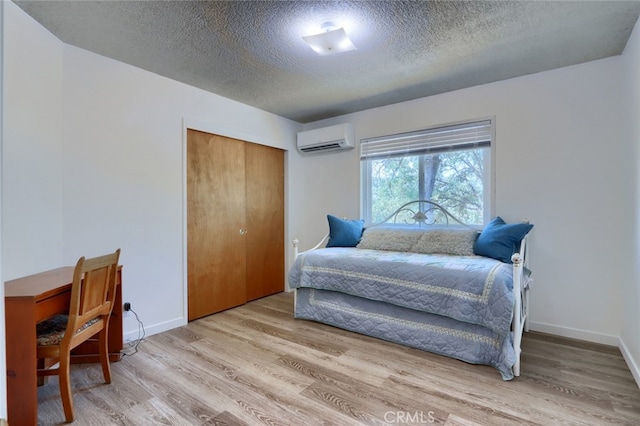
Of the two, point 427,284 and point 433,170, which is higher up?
point 433,170

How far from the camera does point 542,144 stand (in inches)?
109

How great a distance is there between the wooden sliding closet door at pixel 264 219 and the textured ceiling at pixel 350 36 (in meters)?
1.04

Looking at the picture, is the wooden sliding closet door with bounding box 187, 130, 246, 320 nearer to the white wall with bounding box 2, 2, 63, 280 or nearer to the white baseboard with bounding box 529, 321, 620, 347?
the white wall with bounding box 2, 2, 63, 280

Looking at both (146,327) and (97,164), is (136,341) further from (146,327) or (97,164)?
(97,164)

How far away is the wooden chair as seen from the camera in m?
1.63

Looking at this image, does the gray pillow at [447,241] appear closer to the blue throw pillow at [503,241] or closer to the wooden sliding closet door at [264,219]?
the blue throw pillow at [503,241]

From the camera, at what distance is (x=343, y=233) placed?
11.5 feet

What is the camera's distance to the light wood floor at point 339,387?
1.67 metres

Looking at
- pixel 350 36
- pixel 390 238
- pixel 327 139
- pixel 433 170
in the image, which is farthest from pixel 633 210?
pixel 327 139

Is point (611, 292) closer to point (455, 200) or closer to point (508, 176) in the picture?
point (508, 176)

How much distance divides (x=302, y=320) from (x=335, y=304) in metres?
0.44

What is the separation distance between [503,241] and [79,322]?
3006 mm

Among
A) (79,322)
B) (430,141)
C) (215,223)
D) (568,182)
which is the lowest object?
(79,322)
